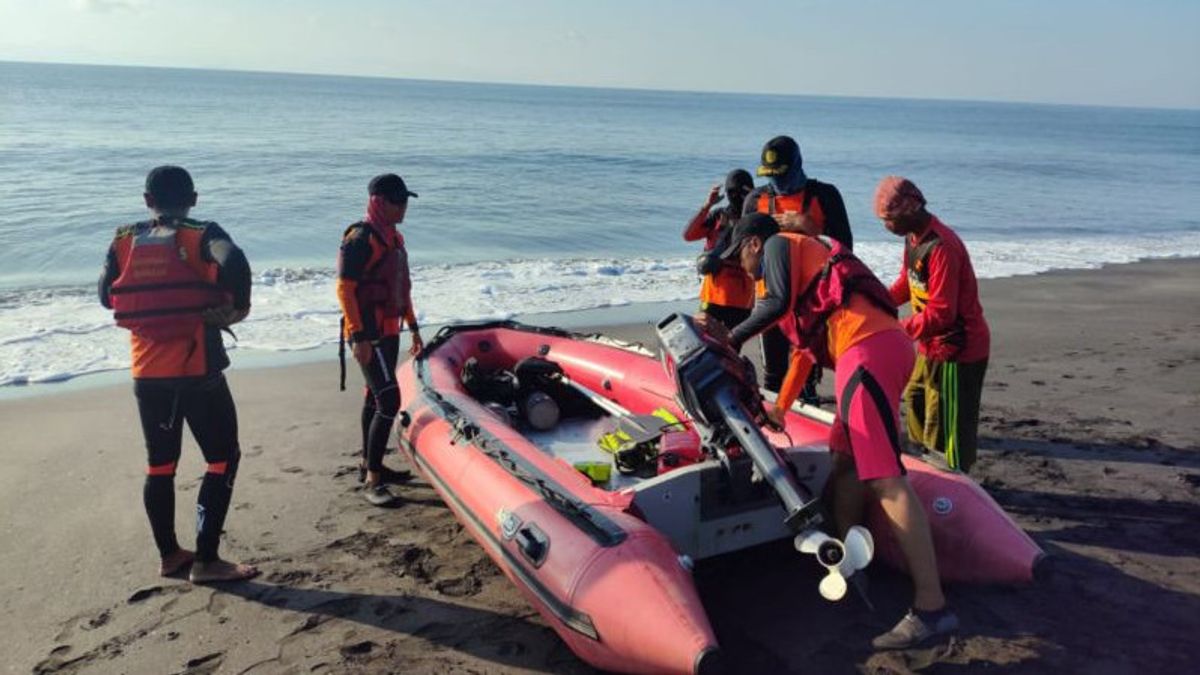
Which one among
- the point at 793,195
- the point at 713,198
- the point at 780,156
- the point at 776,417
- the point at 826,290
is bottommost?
the point at 776,417

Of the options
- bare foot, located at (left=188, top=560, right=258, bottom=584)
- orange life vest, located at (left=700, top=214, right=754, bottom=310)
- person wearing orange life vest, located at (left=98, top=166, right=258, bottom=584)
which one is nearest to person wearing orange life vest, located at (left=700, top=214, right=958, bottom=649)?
orange life vest, located at (left=700, top=214, right=754, bottom=310)

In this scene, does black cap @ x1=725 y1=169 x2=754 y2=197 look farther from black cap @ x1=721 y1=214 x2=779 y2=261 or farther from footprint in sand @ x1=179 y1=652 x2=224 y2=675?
footprint in sand @ x1=179 y1=652 x2=224 y2=675

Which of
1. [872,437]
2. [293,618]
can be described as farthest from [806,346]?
[293,618]

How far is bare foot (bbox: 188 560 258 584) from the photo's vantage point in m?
3.63

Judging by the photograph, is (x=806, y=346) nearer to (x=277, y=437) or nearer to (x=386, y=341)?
(x=386, y=341)

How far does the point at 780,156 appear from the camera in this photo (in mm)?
4227

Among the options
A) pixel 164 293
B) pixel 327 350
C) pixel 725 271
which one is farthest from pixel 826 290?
pixel 327 350

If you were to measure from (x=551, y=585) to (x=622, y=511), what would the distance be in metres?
0.37

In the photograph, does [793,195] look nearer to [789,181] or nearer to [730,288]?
[789,181]

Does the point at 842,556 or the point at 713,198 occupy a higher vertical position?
the point at 713,198

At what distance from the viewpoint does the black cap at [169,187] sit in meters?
3.41

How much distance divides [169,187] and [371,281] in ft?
3.61

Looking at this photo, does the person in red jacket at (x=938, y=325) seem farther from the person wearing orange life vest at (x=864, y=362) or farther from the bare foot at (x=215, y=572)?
the bare foot at (x=215, y=572)

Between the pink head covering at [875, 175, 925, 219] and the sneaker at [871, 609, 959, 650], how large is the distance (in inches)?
57.2
